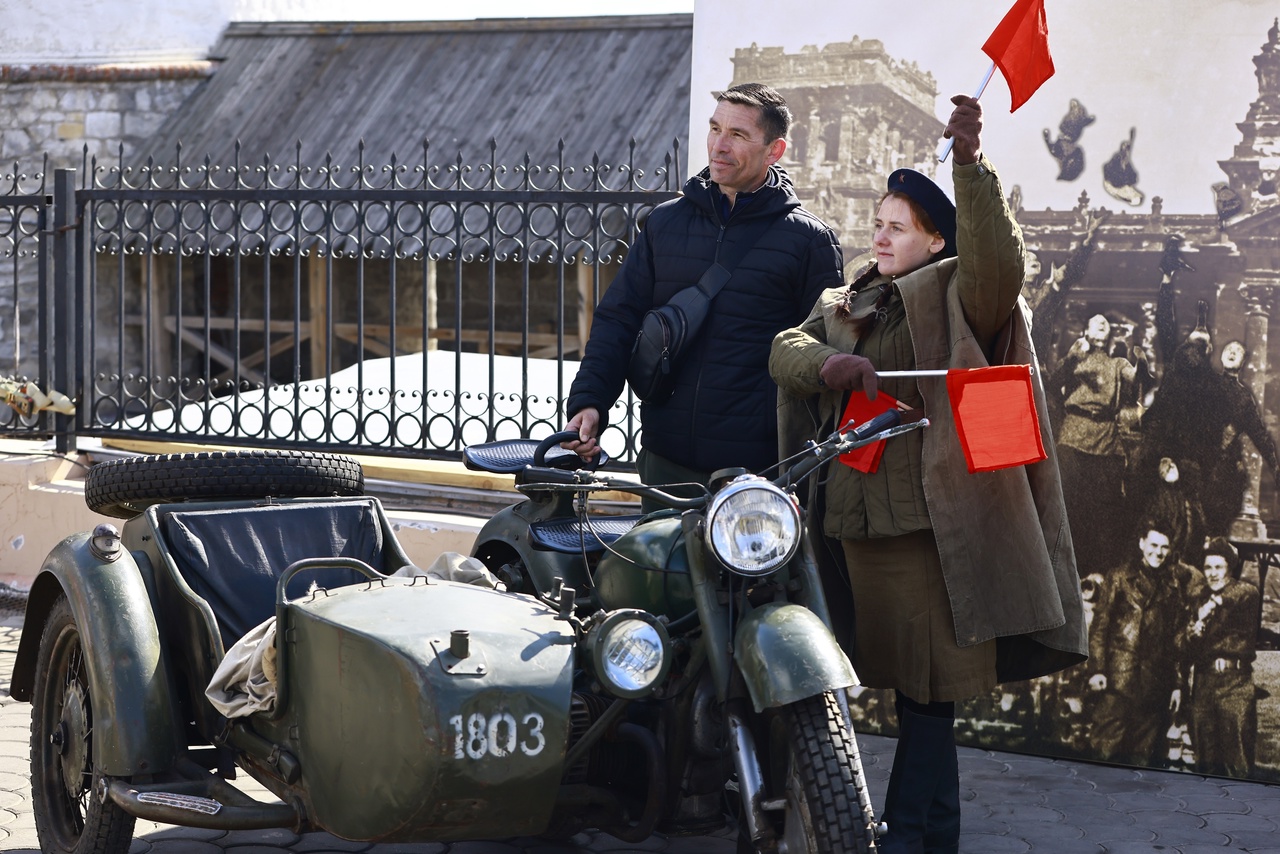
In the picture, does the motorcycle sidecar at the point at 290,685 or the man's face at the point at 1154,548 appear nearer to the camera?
the motorcycle sidecar at the point at 290,685

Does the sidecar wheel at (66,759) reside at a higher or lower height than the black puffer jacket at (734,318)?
lower

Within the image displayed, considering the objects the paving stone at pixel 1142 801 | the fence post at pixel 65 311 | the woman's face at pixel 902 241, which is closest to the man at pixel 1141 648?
the paving stone at pixel 1142 801

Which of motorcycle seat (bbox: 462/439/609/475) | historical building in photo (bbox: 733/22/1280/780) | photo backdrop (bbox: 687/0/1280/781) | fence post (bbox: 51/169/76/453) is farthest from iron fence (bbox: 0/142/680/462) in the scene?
motorcycle seat (bbox: 462/439/609/475)

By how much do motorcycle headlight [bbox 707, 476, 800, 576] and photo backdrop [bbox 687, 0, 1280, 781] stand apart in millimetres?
2310

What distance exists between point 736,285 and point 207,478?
1541 mm

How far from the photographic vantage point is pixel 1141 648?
5145 millimetres

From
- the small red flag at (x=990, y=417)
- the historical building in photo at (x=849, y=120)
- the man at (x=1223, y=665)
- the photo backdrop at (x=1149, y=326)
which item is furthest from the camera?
the historical building in photo at (x=849, y=120)

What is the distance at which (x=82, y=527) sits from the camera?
24.5ft

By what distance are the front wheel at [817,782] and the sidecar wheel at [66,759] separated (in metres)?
1.69

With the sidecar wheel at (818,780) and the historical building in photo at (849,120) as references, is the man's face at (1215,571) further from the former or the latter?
the sidecar wheel at (818,780)

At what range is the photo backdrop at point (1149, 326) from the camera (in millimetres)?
4902

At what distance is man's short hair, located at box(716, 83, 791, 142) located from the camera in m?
4.27

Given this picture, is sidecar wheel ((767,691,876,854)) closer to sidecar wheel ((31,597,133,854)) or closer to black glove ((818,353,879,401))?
black glove ((818,353,879,401))

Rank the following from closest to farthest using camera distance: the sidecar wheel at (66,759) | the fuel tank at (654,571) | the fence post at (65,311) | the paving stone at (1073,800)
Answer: the fuel tank at (654,571) → the sidecar wheel at (66,759) → the paving stone at (1073,800) → the fence post at (65,311)
